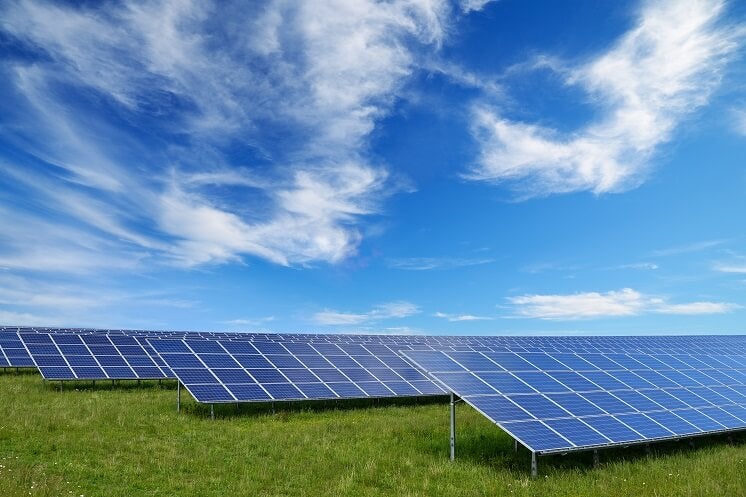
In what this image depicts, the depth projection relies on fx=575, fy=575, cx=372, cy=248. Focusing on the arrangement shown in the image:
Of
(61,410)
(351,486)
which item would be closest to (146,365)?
(61,410)

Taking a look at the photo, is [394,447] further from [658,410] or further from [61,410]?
[61,410]

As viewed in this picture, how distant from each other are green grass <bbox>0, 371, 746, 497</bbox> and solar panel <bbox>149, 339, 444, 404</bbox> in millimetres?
1099

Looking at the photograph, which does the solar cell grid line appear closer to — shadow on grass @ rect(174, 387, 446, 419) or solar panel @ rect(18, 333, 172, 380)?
shadow on grass @ rect(174, 387, 446, 419)

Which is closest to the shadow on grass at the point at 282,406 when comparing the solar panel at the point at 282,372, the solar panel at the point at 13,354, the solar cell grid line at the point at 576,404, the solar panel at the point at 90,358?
the solar panel at the point at 282,372

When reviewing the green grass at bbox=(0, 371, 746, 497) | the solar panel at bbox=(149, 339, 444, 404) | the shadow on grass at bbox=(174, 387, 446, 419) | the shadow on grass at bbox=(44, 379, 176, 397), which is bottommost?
the green grass at bbox=(0, 371, 746, 497)

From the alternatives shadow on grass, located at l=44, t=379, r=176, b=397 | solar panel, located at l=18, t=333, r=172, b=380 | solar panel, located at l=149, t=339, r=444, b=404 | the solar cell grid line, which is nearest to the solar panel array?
the solar cell grid line

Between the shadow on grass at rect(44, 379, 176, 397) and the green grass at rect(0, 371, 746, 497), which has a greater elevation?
the shadow on grass at rect(44, 379, 176, 397)

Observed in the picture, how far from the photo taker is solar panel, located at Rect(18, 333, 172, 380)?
31.6 meters

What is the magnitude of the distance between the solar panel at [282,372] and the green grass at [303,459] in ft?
3.61

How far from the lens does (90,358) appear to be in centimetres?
3422

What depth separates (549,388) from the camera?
19.1m

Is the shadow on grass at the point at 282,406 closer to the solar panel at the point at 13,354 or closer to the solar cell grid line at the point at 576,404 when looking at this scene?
the solar cell grid line at the point at 576,404

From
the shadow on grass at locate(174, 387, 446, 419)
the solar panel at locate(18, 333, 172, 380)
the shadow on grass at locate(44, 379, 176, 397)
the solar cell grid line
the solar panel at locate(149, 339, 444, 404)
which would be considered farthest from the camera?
the shadow on grass at locate(44, 379, 176, 397)

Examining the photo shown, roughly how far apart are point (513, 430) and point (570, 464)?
2907 millimetres
